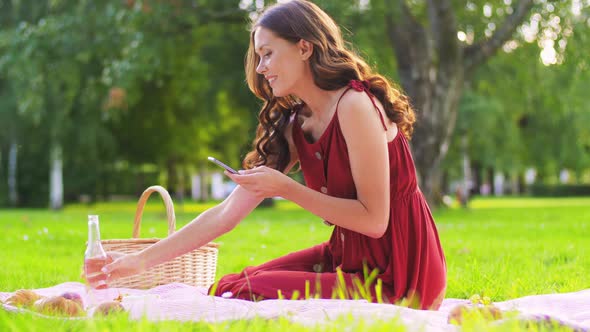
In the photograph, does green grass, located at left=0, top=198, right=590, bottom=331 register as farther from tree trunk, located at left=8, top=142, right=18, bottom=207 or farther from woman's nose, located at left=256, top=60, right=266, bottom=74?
tree trunk, located at left=8, top=142, right=18, bottom=207

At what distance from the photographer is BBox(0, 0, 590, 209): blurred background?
1381 centimetres

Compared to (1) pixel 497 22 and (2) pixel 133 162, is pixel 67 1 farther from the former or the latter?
(1) pixel 497 22

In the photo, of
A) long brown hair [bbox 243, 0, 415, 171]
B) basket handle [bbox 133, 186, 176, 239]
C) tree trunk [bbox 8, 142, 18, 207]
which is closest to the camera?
long brown hair [bbox 243, 0, 415, 171]

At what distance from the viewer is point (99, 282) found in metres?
3.31

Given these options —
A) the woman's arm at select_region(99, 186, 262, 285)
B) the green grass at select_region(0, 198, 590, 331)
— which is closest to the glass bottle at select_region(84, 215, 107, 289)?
the woman's arm at select_region(99, 186, 262, 285)

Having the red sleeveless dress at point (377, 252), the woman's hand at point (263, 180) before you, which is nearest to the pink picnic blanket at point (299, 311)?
the red sleeveless dress at point (377, 252)

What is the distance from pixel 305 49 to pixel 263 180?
60 cm

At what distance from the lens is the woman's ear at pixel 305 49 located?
3197mm

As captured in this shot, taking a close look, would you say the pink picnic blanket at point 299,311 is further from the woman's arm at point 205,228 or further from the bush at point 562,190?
the bush at point 562,190

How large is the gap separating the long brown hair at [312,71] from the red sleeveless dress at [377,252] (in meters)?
0.09

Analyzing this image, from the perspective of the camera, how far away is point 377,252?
326 centimetres

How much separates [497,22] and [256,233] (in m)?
8.43

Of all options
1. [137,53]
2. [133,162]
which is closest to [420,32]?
[137,53]

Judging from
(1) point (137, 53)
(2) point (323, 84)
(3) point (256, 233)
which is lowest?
(3) point (256, 233)
